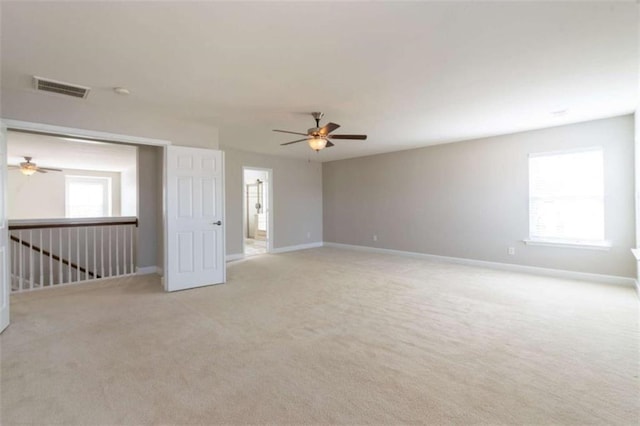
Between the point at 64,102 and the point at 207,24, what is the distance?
264cm

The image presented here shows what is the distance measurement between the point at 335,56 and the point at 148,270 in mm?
5027

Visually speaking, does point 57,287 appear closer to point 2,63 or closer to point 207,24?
point 2,63

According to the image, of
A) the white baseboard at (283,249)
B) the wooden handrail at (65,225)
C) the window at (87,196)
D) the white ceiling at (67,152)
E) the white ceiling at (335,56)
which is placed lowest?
the white baseboard at (283,249)

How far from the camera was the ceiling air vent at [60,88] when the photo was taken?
3.01 m

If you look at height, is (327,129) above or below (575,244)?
above

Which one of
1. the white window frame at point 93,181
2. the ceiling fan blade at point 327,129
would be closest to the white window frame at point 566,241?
the ceiling fan blade at point 327,129

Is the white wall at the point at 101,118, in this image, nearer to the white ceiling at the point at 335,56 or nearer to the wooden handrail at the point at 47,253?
the white ceiling at the point at 335,56

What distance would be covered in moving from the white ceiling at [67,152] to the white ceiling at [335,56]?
332 centimetres

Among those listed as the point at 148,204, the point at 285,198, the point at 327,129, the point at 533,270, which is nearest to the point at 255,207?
the point at 285,198

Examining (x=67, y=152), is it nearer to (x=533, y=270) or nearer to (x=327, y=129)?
(x=327, y=129)

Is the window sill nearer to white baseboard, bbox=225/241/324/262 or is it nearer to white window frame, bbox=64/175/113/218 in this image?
white baseboard, bbox=225/241/324/262

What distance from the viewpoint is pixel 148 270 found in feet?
17.9

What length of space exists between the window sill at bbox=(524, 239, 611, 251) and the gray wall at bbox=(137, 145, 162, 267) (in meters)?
6.78

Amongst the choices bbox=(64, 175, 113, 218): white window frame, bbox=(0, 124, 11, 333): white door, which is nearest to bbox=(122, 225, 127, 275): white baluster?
bbox=(0, 124, 11, 333): white door
